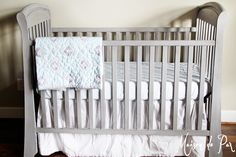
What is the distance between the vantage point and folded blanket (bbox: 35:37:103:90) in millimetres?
1898

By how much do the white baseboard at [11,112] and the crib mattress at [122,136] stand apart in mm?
892

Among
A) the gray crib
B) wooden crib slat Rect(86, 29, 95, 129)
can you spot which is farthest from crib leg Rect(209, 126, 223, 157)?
wooden crib slat Rect(86, 29, 95, 129)

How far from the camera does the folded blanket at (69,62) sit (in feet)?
6.23

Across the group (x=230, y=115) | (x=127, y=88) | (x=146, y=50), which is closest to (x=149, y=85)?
(x=127, y=88)

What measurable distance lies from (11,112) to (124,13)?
1.36m

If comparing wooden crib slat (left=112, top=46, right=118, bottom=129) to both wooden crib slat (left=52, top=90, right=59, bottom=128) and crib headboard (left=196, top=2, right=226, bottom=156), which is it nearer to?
wooden crib slat (left=52, top=90, right=59, bottom=128)

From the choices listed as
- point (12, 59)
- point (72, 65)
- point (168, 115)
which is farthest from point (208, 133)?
point (12, 59)

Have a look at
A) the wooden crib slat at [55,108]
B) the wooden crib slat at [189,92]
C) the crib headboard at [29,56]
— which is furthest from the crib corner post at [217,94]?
the crib headboard at [29,56]

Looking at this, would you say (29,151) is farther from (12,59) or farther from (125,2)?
(125,2)

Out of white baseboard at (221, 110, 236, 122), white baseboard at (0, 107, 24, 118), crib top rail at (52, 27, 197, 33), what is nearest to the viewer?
crib top rail at (52, 27, 197, 33)

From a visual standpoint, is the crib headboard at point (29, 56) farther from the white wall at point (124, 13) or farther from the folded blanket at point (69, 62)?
the white wall at point (124, 13)

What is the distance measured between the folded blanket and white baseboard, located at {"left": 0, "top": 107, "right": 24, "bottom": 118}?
110 centimetres

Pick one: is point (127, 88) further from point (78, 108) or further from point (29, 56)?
point (29, 56)

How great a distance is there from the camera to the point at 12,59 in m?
2.82
